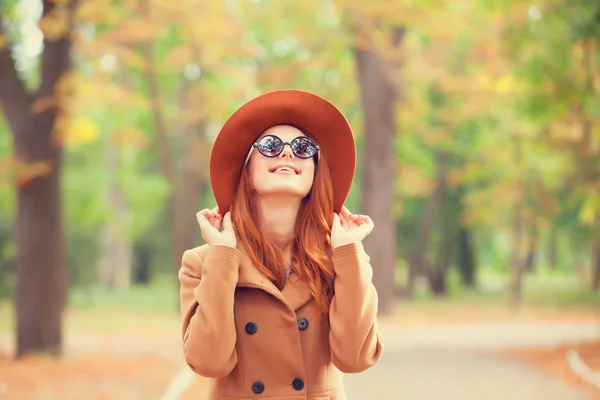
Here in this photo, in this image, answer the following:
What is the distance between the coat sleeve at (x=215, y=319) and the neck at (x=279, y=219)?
29cm

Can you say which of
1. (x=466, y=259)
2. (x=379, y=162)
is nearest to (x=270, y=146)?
(x=379, y=162)

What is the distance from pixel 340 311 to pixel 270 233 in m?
0.49

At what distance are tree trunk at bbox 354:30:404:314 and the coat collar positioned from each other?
1980cm

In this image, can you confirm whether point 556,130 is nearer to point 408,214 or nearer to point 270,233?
point 270,233

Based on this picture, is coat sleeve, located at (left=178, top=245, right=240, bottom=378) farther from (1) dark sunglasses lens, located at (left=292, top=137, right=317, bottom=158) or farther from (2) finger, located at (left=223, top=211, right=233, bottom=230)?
(1) dark sunglasses lens, located at (left=292, top=137, right=317, bottom=158)

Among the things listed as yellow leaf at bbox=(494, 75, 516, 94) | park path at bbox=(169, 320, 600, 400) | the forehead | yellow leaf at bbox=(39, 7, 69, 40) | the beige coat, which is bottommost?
park path at bbox=(169, 320, 600, 400)

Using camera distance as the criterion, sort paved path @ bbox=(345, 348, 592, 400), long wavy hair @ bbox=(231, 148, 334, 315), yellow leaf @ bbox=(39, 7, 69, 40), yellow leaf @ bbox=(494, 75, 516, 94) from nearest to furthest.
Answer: long wavy hair @ bbox=(231, 148, 334, 315), paved path @ bbox=(345, 348, 592, 400), yellow leaf @ bbox=(39, 7, 69, 40), yellow leaf @ bbox=(494, 75, 516, 94)

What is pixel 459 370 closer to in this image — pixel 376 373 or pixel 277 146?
pixel 376 373

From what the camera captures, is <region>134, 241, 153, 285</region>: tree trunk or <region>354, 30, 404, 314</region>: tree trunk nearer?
<region>354, 30, 404, 314</region>: tree trunk

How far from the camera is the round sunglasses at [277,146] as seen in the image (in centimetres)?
355

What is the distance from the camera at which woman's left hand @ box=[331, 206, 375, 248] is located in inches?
135

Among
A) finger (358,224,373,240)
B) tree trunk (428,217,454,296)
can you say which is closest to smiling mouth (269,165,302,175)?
finger (358,224,373,240)

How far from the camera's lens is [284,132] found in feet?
11.8

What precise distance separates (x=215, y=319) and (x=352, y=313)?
526 millimetres
